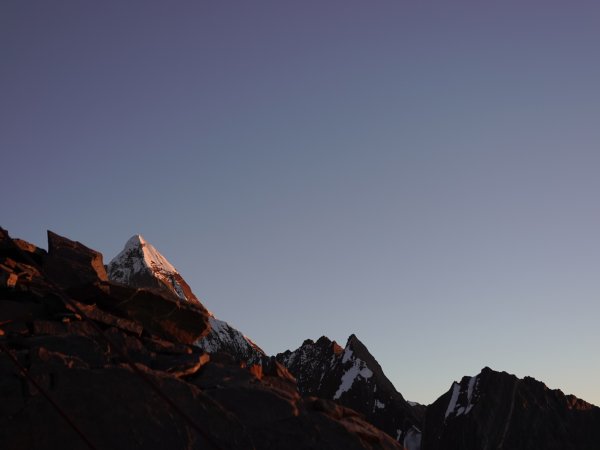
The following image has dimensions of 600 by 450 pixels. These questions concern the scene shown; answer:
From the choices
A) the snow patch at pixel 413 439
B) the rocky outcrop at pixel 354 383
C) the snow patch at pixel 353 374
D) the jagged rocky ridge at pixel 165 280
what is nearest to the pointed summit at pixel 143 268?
the jagged rocky ridge at pixel 165 280

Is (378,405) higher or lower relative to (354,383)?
lower

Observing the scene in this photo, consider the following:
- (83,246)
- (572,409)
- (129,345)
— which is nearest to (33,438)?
(129,345)

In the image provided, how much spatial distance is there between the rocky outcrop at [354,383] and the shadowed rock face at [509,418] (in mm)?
5348

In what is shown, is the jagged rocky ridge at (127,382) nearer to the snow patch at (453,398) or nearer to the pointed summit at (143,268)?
the pointed summit at (143,268)

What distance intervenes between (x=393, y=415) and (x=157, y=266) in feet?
172

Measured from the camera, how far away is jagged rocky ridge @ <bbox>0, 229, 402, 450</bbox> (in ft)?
70.9

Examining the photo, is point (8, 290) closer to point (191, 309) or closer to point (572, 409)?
point (191, 309)

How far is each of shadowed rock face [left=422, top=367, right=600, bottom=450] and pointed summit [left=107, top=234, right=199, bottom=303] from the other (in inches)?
2081

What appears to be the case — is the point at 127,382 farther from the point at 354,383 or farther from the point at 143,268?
the point at 354,383

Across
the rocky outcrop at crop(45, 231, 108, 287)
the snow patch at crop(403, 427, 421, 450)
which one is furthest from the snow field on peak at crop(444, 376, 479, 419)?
the rocky outcrop at crop(45, 231, 108, 287)

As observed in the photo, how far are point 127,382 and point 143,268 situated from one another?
96.4m

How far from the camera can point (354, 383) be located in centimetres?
13550

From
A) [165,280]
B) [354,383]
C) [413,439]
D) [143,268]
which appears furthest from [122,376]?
[354,383]

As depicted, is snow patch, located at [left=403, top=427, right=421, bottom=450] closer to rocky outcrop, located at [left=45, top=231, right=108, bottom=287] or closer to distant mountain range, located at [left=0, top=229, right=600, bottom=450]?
distant mountain range, located at [left=0, top=229, right=600, bottom=450]
